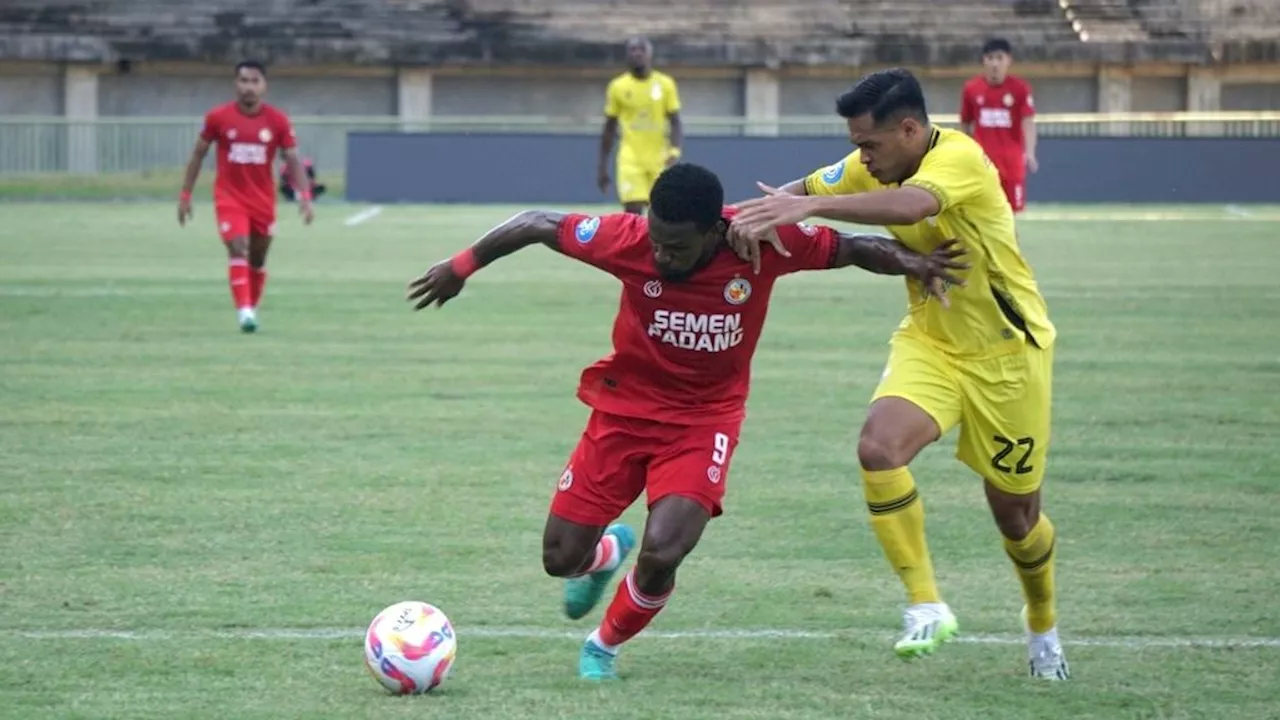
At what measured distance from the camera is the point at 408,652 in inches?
225

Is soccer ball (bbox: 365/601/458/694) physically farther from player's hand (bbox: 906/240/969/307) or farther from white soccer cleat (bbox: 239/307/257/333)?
white soccer cleat (bbox: 239/307/257/333)

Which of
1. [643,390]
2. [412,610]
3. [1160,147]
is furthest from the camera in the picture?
[1160,147]

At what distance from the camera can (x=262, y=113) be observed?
16.4 m

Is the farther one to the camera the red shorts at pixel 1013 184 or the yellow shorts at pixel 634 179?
the red shorts at pixel 1013 184

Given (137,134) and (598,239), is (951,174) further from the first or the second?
(137,134)

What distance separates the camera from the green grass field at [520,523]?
19.5 feet

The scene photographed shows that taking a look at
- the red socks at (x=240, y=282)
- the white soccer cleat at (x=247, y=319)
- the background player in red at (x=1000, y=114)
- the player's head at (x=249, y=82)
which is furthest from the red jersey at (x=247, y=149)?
the background player in red at (x=1000, y=114)

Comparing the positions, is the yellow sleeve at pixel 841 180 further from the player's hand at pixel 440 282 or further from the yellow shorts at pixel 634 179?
the yellow shorts at pixel 634 179

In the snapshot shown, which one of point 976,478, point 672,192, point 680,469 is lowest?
point 976,478

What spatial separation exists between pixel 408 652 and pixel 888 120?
210 centimetres

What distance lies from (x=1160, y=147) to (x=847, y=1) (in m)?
13.9

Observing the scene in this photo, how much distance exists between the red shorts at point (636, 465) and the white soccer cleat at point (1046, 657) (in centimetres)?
103

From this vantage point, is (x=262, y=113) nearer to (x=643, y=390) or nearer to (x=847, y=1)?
(x=643, y=390)

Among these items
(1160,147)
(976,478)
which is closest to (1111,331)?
(976,478)
